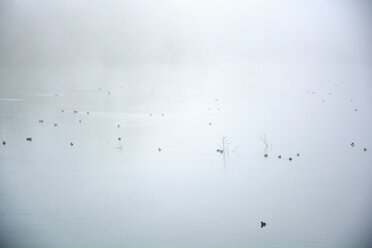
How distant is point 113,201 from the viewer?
18.2 ft

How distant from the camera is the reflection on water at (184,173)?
4.94 meters

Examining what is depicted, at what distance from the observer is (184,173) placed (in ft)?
21.3

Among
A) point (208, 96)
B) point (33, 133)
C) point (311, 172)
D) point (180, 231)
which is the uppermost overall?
point (208, 96)

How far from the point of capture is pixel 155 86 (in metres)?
13.3

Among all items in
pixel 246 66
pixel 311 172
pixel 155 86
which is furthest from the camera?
pixel 246 66

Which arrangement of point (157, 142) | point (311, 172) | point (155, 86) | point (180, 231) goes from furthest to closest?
point (155, 86) → point (157, 142) → point (311, 172) → point (180, 231)

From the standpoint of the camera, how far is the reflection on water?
16.2 ft

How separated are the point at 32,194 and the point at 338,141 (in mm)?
4910

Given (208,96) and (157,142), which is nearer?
(157,142)

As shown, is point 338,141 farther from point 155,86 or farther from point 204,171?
point 155,86

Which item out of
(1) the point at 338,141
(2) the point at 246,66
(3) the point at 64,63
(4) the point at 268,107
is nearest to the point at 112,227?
(1) the point at 338,141

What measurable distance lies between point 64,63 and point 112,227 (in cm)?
1012

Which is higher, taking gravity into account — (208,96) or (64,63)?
(64,63)

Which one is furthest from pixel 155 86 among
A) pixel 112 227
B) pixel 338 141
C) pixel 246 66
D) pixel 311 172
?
Result: pixel 112 227
